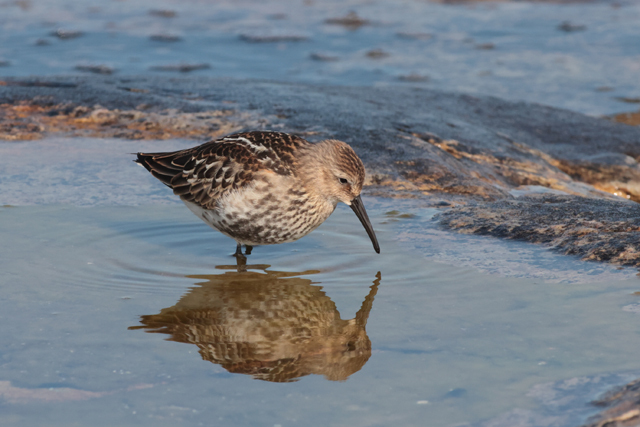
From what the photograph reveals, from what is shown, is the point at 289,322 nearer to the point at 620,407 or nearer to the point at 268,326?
the point at 268,326

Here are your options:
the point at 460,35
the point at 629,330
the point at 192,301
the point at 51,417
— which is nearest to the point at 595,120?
the point at 460,35

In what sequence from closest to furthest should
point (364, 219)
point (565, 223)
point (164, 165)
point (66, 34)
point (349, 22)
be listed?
point (364, 219) → point (565, 223) → point (164, 165) → point (66, 34) → point (349, 22)

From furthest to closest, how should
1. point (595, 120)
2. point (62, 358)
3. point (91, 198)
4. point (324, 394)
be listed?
point (595, 120), point (91, 198), point (62, 358), point (324, 394)

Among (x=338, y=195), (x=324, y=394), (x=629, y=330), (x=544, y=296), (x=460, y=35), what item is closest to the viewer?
(x=324, y=394)

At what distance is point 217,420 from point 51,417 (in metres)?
0.73

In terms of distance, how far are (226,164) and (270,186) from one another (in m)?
0.45

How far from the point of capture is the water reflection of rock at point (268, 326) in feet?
12.8

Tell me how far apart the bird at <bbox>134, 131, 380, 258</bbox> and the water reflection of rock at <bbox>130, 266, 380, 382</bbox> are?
1.27ft

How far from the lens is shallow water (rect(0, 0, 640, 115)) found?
40.0ft

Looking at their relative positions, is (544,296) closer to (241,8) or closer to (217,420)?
(217,420)

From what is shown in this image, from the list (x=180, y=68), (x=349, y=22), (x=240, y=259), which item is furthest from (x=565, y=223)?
(x=349, y=22)

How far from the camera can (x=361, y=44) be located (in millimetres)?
13836

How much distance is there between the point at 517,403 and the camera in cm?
344

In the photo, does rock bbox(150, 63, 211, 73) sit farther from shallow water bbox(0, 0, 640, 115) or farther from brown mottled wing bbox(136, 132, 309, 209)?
brown mottled wing bbox(136, 132, 309, 209)
